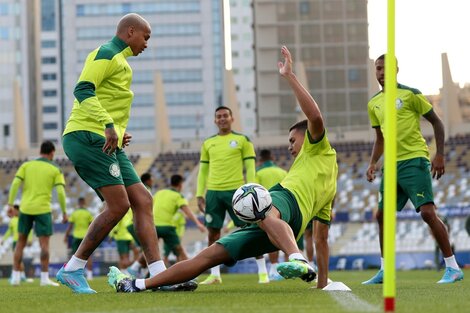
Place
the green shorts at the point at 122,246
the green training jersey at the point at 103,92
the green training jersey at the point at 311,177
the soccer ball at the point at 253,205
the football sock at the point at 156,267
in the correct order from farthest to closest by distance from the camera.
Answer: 1. the green shorts at the point at 122,246
2. the football sock at the point at 156,267
3. the green training jersey at the point at 103,92
4. the green training jersey at the point at 311,177
5. the soccer ball at the point at 253,205

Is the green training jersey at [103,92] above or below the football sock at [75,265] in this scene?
above

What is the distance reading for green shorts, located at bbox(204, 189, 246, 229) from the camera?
586 inches

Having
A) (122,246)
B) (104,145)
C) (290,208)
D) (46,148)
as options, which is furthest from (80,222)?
(290,208)

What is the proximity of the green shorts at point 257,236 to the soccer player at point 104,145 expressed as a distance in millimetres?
770

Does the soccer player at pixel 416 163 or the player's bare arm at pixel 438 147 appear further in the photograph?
the soccer player at pixel 416 163

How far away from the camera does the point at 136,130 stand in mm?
140375

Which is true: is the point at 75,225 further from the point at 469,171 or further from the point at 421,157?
the point at 469,171

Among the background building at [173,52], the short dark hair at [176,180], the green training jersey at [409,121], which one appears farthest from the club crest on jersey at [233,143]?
the background building at [173,52]

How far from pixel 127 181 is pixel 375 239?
27.1 metres

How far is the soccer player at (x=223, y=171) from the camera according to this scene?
14945mm

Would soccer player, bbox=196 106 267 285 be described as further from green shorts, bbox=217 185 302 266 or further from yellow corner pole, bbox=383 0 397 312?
yellow corner pole, bbox=383 0 397 312

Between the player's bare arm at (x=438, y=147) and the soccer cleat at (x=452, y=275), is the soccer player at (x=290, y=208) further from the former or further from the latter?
the soccer cleat at (x=452, y=275)

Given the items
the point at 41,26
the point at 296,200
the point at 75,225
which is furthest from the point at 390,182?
the point at 41,26

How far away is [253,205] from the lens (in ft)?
26.5
